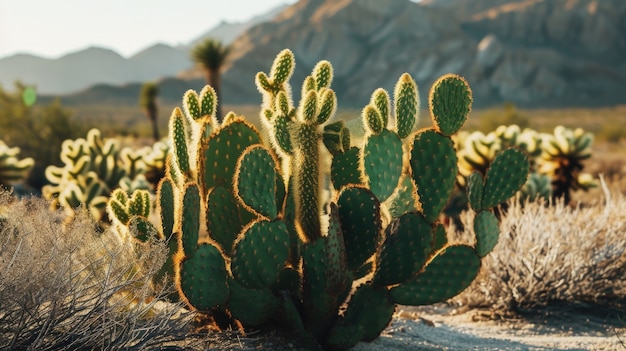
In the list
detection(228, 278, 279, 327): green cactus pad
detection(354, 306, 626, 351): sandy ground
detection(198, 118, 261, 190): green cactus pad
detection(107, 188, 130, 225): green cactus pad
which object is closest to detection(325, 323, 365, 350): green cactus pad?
detection(354, 306, 626, 351): sandy ground

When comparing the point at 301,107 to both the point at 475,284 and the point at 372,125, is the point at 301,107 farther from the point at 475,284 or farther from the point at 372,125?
the point at 475,284

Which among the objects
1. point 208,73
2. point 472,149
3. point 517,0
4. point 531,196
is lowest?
point 531,196

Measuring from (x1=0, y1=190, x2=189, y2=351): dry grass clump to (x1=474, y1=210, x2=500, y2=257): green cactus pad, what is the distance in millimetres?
1932

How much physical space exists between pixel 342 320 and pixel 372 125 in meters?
1.23

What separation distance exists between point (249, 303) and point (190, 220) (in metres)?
0.62

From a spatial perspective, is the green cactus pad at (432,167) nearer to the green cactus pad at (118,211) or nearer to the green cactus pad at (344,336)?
the green cactus pad at (344,336)

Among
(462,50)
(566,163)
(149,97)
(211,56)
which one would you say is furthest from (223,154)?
(462,50)

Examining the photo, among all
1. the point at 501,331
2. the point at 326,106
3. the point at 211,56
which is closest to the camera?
the point at 326,106

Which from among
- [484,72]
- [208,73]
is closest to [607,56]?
[484,72]

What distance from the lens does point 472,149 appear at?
1038 centimetres

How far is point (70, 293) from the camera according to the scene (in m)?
3.69

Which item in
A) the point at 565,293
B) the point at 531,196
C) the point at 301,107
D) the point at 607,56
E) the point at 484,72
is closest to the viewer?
the point at 301,107

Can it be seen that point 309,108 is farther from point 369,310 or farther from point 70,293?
point 70,293

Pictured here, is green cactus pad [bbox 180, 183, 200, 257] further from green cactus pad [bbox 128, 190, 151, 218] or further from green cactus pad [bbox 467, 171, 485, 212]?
green cactus pad [bbox 467, 171, 485, 212]
